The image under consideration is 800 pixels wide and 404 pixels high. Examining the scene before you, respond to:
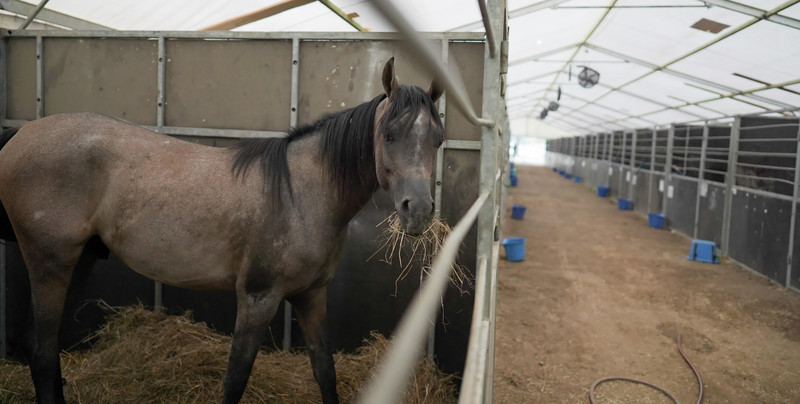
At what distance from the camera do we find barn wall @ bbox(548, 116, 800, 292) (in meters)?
5.95

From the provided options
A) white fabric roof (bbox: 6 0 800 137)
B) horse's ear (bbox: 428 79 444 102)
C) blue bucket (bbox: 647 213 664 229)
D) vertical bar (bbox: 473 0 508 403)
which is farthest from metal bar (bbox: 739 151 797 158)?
horse's ear (bbox: 428 79 444 102)

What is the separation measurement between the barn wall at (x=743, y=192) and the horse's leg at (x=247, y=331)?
6.13 m

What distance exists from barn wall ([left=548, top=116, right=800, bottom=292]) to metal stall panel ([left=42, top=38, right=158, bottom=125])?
6778 mm

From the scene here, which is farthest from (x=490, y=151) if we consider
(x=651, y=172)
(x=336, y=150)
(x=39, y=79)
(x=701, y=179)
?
(x=651, y=172)

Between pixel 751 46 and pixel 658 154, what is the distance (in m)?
5.56

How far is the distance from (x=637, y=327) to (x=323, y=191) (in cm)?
372

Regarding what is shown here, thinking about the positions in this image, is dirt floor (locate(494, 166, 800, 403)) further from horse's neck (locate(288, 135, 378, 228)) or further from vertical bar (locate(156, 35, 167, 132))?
vertical bar (locate(156, 35, 167, 132))

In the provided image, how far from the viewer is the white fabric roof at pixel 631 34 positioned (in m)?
4.12

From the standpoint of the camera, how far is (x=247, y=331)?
85.0 inches

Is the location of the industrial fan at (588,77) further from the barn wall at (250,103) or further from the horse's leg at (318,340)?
the horse's leg at (318,340)

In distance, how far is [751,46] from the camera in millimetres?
6539

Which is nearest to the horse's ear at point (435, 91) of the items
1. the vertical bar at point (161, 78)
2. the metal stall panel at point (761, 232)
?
the vertical bar at point (161, 78)

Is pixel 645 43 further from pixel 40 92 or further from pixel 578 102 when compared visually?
pixel 578 102

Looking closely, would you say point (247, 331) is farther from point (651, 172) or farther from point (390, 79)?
point (651, 172)
